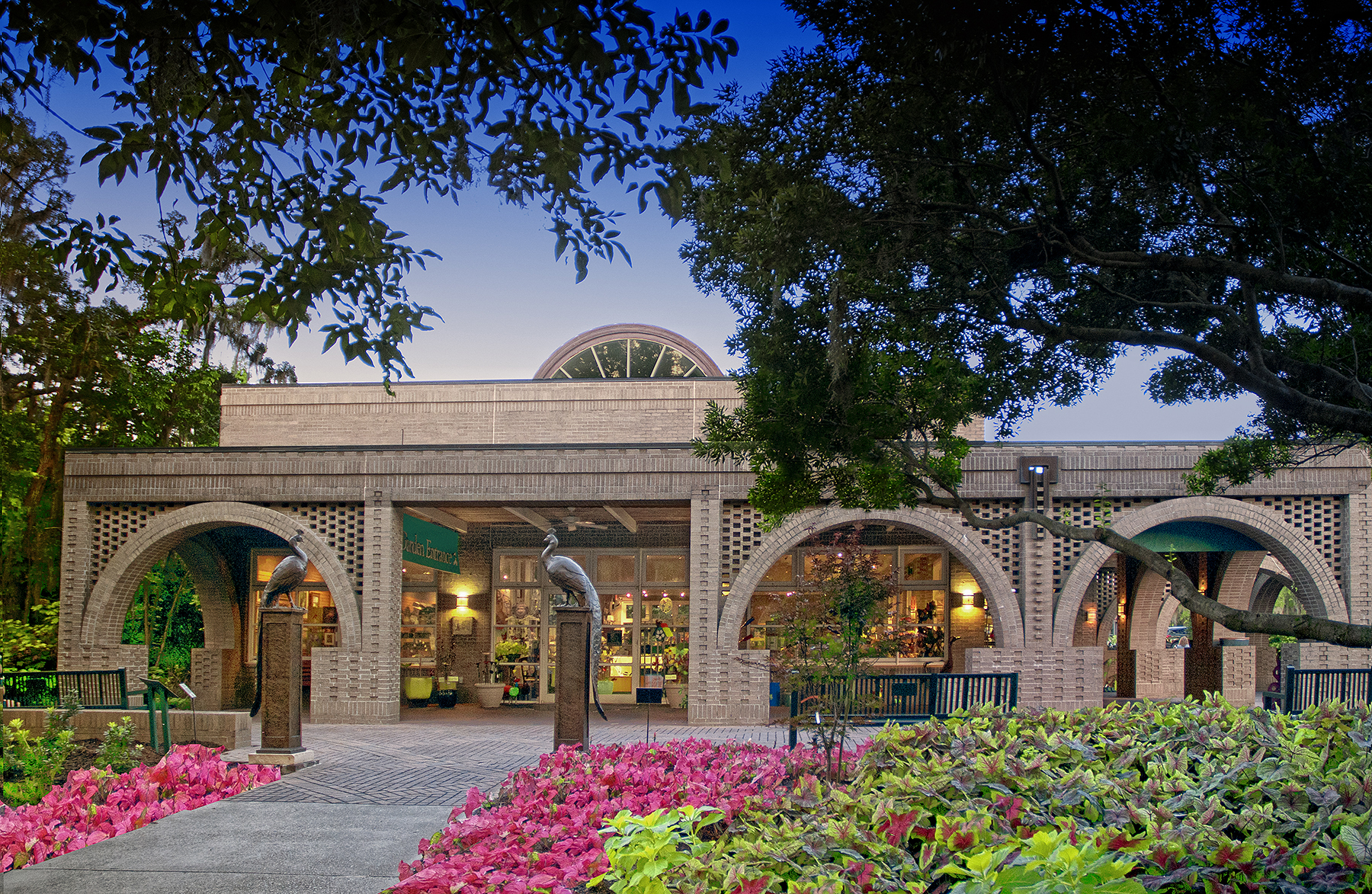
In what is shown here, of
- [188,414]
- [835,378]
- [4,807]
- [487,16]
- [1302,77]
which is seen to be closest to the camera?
[487,16]

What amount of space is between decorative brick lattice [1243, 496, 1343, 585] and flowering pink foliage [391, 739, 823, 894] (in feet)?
32.9

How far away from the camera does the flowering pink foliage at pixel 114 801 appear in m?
6.32

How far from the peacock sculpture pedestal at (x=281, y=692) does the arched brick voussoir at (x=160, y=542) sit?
498cm

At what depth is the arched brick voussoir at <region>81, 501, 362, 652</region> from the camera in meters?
15.5

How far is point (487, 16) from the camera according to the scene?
180 inches

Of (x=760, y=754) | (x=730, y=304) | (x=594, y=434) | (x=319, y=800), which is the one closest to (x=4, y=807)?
(x=319, y=800)

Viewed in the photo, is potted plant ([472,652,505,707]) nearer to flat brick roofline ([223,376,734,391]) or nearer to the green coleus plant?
flat brick roofline ([223,376,734,391])

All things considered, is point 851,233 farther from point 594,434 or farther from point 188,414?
point 188,414

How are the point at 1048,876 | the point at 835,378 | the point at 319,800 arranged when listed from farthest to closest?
the point at 319,800 < the point at 835,378 < the point at 1048,876

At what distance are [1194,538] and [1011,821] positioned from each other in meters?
14.3

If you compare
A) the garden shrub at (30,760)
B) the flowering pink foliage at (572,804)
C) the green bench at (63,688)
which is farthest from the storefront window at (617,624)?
the flowering pink foliage at (572,804)

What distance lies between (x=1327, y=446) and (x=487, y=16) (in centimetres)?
1326

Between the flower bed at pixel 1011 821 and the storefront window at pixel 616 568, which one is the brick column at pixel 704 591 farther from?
the flower bed at pixel 1011 821

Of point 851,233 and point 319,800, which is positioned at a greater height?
point 851,233
